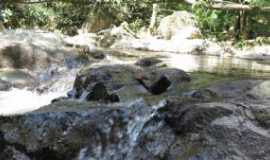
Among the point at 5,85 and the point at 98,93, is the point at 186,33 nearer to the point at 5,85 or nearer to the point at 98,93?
the point at 5,85

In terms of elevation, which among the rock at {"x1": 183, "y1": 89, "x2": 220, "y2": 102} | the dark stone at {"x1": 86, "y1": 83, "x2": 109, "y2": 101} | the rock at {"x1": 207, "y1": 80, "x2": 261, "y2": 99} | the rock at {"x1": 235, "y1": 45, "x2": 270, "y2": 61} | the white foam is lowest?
the rock at {"x1": 235, "y1": 45, "x2": 270, "y2": 61}

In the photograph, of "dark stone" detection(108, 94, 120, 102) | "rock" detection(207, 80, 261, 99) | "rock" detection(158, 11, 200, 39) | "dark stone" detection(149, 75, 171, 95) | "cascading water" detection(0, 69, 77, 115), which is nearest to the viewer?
"rock" detection(207, 80, 261, 99)

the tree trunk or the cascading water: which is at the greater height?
the tree trunk

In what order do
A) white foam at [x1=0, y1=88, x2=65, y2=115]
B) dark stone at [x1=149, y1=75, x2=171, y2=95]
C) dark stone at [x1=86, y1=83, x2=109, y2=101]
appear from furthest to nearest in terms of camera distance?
white foam at [x1=0, y1=88, x2=65, y2=115] < dark stone at [x1=149, y1=75, x2=171, y2=95] < dark stone at [x1=86, y1=83, x2=109, y2=101]

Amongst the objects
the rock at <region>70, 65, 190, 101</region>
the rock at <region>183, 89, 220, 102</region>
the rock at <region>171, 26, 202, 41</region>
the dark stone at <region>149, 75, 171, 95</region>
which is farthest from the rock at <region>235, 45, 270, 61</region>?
the rock at <region>183, 89, 220, 102</region>

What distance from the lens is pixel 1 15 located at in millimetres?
6371

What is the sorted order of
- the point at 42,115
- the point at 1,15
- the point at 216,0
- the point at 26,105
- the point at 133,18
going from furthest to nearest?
the point at 133,18 < the point at 26,105 < the point at 42,115 < the point at 1,15 < the point at 216,0

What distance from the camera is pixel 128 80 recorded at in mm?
9352

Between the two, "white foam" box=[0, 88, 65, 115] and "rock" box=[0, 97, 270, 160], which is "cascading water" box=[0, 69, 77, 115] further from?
"rock" box=[0, 97, 270, 160]

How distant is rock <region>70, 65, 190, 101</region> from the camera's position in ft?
29.1

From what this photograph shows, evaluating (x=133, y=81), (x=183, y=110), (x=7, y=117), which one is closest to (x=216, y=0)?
(x=183, y=110)

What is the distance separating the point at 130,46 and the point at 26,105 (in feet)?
41.0

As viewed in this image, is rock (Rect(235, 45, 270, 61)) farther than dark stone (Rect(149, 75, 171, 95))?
Yes

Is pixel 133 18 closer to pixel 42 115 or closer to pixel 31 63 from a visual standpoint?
pixel 31 63
